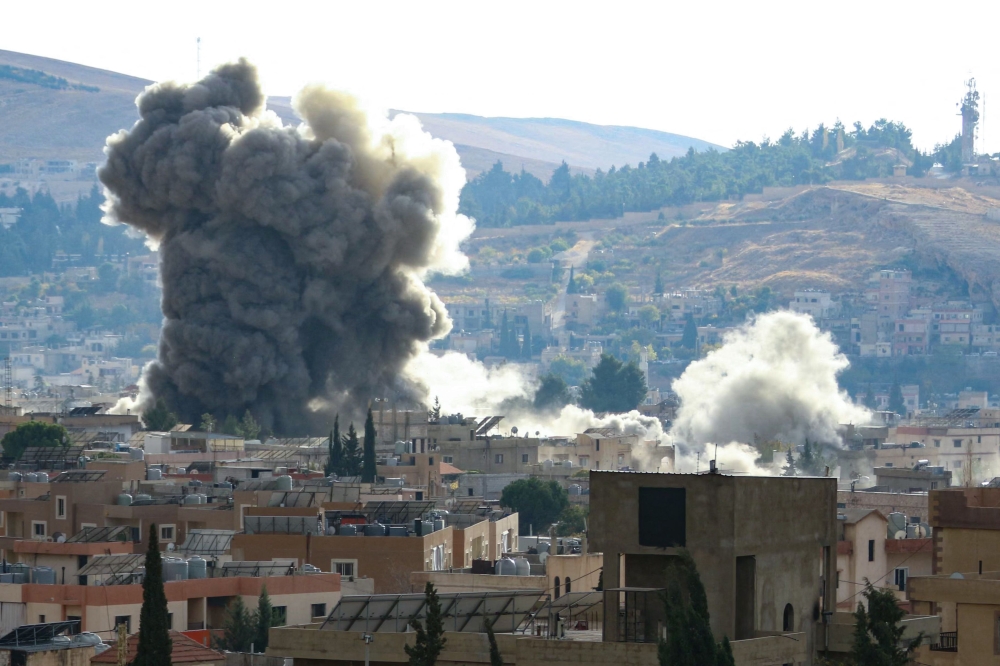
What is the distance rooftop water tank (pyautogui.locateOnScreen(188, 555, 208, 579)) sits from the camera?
31.2 metres

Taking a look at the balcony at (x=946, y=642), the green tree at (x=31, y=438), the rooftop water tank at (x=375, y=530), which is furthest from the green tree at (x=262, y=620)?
the green tree at (x=31, y=438)

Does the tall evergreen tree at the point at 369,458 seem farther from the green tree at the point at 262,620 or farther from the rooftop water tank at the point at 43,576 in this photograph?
the green tree at the point at 262,620

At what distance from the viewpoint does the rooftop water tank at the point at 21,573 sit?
30719 millimetres

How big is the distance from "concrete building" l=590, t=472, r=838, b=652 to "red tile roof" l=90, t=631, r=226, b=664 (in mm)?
6207

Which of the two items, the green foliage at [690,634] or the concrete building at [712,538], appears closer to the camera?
the green foliage at [690,634]

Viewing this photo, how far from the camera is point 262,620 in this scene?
28.3 meters

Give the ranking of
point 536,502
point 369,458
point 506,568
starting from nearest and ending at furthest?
point 506,568
point 536,502
point 369,458

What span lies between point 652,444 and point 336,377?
474 inches

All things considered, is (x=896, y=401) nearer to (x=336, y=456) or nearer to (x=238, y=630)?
(x=336, y=456)

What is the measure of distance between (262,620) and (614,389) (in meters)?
115

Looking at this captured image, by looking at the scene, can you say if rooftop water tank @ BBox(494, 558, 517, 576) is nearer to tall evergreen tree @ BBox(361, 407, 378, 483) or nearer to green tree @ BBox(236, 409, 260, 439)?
tall evergreen tree @ BBox(361, 407, 378, 483)

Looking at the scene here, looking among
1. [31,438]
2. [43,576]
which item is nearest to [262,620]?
[43,576]

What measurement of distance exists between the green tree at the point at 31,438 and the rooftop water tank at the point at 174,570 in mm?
35767

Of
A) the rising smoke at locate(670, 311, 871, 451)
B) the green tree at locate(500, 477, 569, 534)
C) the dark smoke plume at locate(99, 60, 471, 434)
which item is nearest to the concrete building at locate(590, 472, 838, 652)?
the green tree at locate(500, 477, 569, 534)
